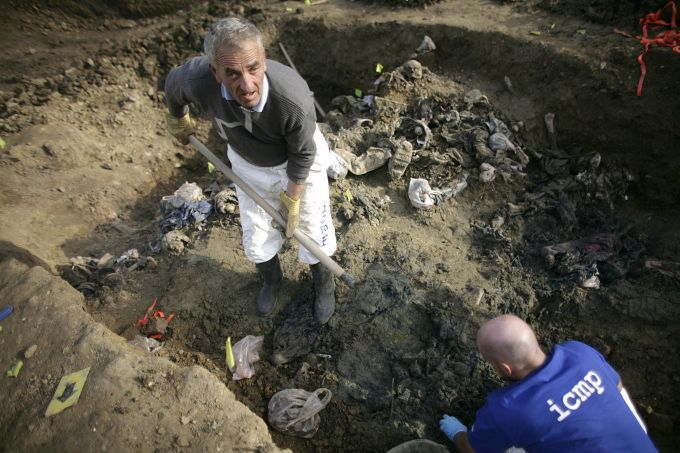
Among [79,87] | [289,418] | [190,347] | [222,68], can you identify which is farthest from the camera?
[79,87]

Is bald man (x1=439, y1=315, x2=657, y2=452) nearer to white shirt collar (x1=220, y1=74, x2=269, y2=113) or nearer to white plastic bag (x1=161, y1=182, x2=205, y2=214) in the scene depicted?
white shirt collar (x1=220, y1=74, x2=269, y2=113)

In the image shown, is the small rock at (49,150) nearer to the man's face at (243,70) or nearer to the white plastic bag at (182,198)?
the white plastic bag at (182,198)

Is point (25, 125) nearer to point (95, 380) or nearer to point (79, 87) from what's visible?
point (79, 87)

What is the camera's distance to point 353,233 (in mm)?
4145

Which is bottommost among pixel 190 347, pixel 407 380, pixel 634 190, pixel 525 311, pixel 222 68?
pixel 190 347

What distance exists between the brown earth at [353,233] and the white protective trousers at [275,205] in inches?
26.8

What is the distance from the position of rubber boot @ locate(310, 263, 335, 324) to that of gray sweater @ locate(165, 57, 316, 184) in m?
1.06

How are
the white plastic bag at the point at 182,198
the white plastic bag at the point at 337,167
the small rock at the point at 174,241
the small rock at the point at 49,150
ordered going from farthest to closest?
the small rock at the point at 49,150 < the white plastic bag at the point at 182,198 < the white plastic bag at the point at 337,167 < the small rock at the point at 174,241

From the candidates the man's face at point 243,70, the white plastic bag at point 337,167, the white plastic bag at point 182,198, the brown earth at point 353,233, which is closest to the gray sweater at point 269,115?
the man's face at point 243,70

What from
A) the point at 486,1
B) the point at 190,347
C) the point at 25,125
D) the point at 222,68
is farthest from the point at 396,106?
the point at 25,125

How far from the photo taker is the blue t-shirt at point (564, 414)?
219 cm

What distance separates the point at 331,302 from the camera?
3605 millimetres

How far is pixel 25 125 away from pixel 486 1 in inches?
263

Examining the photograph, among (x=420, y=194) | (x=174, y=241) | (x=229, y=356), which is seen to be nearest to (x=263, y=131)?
(x=229, y=356)
